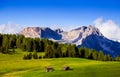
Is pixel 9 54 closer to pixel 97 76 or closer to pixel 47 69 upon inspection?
pixel 47 69

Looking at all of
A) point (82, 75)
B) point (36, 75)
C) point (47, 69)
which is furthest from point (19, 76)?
point (82, 75)

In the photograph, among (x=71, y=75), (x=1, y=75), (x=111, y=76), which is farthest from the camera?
(x=1, y=75)

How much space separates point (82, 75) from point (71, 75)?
3.05 meters

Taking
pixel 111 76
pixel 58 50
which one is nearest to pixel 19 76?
pixel 111 76

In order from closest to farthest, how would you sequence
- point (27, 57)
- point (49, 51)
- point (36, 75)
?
point (36, 75)
point (27, 57)
point (49, 51)

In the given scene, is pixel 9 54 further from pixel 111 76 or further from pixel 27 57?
pixel 111 76

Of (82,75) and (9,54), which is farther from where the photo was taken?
(9,54)

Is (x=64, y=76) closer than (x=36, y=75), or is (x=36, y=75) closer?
(x=64, y=76)

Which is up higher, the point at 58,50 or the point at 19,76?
the point at 58,50

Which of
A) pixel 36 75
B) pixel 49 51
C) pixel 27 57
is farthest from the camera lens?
pixel 49 51

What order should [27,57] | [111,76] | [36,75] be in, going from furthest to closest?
[27,57] < [36,75] < [111,76]

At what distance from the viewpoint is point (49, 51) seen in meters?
195

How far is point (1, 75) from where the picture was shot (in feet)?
301

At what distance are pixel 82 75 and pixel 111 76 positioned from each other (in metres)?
7.69
